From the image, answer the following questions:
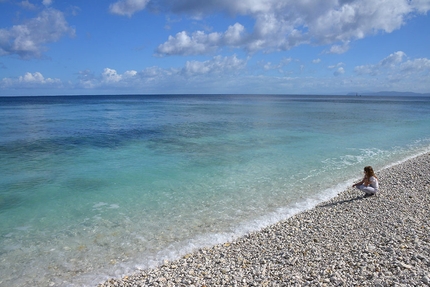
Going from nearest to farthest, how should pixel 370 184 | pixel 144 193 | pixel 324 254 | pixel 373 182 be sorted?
pixel 324 254 < pixel 373 182 < pixel 370 184 < pixel 144 193

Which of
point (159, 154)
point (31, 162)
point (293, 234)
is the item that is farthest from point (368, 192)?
point (31, 162)

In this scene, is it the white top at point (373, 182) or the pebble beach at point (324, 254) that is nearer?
the pebble beach at point (324, 254)

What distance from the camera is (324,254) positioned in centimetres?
752

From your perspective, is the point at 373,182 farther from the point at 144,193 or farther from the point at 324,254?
the point at 144,193

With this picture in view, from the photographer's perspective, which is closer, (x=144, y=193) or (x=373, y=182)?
(x=373, y=182)

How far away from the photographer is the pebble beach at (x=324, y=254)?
644 cm

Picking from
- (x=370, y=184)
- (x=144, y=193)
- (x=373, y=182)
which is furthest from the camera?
(x=144, y=193)

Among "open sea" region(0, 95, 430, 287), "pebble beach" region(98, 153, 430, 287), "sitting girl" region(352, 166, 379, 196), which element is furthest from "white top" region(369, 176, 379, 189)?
"open sea" region(0, 95, 430, 287)

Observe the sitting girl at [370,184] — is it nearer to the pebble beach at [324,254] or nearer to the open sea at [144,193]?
the pebble beach at [324,254]

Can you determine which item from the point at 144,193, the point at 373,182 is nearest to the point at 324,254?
the point at 373,182

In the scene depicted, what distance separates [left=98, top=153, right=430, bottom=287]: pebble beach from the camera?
6.44 meters

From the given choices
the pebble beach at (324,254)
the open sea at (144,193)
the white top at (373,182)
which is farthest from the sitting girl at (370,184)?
the open sea at (144,193)

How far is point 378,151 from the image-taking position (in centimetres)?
2362

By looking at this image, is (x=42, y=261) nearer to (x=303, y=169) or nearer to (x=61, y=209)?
(x=61, y=209)
